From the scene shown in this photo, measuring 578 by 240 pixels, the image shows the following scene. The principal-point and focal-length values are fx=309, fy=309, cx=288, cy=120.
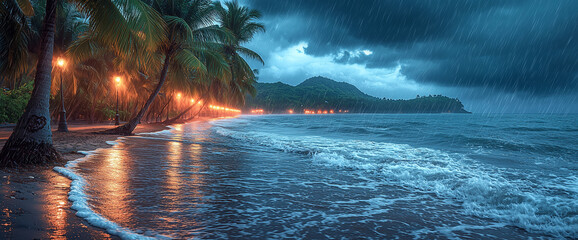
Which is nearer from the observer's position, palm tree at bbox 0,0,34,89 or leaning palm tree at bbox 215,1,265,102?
palm tree at bbox 0,0,34,89

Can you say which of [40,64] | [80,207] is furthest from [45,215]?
[40,64]

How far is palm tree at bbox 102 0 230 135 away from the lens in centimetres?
1551

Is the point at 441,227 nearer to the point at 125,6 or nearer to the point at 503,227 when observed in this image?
the point at 503,227

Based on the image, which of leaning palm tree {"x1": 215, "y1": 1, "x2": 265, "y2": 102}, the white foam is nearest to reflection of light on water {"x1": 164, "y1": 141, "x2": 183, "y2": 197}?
the white foam

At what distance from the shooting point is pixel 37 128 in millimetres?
6191

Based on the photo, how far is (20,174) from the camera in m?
5.44

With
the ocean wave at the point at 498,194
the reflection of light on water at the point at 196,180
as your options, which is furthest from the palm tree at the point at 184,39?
the ocean wave at the point at 498,194

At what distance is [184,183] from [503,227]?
5111 millimetres

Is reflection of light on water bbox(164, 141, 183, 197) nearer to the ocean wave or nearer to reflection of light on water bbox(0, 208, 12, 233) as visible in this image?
reflection of light on water bbox(0, 208, 12, 233)

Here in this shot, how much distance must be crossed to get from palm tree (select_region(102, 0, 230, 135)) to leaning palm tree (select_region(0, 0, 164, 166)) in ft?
25.1

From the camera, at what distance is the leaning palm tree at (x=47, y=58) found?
19.9ft

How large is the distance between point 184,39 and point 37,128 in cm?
1059

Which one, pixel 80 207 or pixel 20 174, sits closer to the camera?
pixel 80 207

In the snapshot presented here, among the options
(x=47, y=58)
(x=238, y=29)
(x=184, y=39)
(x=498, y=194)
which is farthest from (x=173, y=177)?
(x=238, y=29)
